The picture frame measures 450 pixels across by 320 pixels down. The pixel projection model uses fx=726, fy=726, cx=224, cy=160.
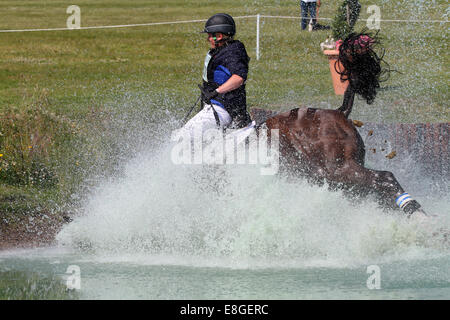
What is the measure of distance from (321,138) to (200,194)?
1.31 meters

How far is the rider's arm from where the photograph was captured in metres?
6.64

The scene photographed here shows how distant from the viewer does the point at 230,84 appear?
664 centimetres

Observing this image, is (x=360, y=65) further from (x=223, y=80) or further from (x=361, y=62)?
(x=223, y=80)

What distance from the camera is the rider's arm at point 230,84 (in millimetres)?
6645

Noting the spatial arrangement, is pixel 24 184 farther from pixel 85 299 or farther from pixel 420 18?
pixel 420 18

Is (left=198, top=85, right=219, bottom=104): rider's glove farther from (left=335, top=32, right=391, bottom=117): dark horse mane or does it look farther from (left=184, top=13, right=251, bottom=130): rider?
(left=335, top=32, right=391, bottom=117): dark horse mane

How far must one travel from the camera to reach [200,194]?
698 centimetres

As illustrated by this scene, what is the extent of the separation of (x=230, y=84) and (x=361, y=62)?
122 centimetres

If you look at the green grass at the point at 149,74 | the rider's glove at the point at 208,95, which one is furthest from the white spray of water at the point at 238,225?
the green grass at the point at 149,74

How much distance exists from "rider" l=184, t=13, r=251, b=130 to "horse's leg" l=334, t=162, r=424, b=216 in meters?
1.09

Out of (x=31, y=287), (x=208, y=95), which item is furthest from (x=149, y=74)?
(x=31, y=287)

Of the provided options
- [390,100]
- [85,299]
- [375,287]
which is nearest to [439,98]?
[390,100]

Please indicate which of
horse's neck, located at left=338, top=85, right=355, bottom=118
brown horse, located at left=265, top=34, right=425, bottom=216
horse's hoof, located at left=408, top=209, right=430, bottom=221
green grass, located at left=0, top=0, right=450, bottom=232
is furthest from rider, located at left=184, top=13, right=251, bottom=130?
green grass, located at left=0, top=0, right=450, bottom=232
